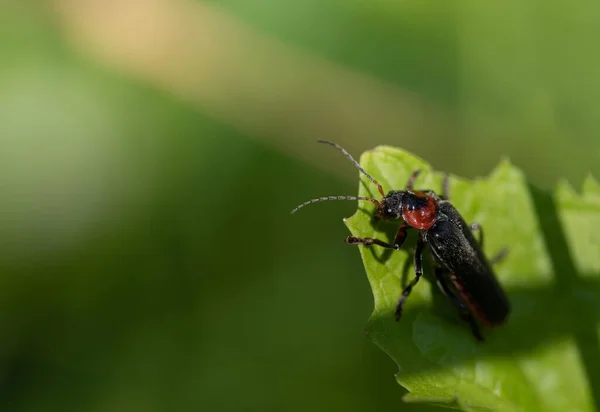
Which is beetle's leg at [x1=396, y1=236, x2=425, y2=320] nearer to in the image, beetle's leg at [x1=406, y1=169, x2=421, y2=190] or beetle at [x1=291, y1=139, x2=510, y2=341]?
beetle at [x1=291, y1=139, x2=510, y2=341]

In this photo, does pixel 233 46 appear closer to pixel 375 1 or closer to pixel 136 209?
pixel 375 1

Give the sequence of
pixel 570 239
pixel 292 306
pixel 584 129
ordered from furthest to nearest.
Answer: pixel 584 129
pixel 292 306
pixel 570 239

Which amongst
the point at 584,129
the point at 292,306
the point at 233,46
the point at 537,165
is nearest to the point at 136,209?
the point at 292,306

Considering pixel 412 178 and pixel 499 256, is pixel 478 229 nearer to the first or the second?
pixel 499 256

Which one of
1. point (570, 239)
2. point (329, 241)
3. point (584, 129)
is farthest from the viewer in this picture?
point (584, 129)

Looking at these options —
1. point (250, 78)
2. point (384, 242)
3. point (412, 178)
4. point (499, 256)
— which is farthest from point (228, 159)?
point (499, 256)

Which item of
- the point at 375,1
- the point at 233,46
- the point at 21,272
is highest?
the point at 375,1
